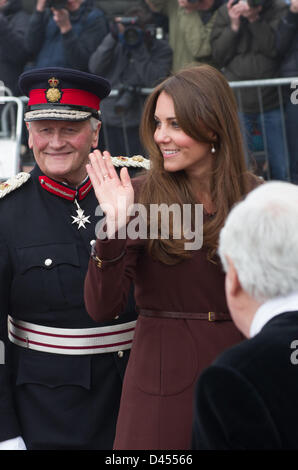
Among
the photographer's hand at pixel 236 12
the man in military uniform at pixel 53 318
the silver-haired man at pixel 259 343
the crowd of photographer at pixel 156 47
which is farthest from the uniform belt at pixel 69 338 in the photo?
the photographer's hand at pixel 236 12

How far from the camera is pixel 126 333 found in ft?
9.50

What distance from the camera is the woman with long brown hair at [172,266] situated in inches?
92.0

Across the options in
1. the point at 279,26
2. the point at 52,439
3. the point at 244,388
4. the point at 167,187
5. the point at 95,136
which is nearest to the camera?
the point at 244,388

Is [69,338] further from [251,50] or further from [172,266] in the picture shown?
[251,50]

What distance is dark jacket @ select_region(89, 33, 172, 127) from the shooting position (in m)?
5.79

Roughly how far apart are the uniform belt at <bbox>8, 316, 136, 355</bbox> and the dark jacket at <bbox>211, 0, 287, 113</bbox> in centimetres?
317

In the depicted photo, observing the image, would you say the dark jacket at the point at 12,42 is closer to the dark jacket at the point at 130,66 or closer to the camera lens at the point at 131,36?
the dark jacket at the point at 130,66

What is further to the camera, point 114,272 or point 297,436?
point 114,272

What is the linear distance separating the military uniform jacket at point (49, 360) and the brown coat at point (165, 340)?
43 centimetres

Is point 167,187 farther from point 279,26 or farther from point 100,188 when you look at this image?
point 279,26

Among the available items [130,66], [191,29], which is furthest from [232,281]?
[130,66]

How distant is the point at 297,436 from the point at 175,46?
465 centimetres
